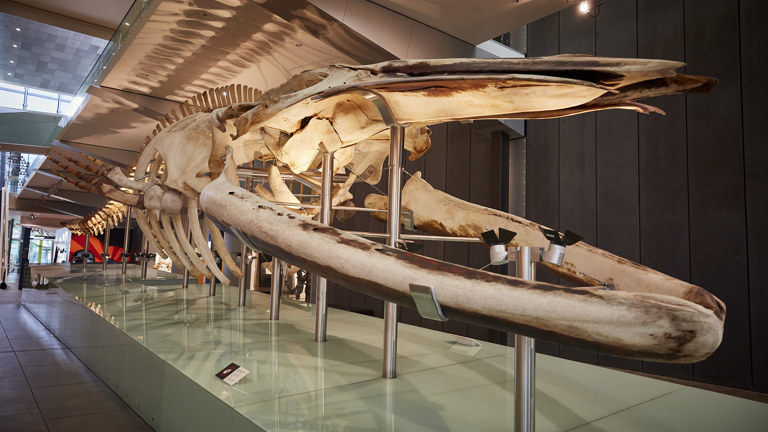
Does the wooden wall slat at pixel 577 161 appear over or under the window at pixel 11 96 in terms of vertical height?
under

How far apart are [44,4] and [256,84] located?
14.2ft

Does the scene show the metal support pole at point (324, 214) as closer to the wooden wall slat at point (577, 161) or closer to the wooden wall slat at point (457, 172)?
the wooden wall slat at point (577, 161)

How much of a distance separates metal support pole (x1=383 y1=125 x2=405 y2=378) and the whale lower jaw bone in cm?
121

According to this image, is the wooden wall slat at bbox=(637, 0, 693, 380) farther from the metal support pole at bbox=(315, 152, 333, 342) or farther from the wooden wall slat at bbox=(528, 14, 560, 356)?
the metal support pole at bbox=(315, 152, 333, 342)

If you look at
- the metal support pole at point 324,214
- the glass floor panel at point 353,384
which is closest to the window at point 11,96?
the glass floor panel at point 353,384

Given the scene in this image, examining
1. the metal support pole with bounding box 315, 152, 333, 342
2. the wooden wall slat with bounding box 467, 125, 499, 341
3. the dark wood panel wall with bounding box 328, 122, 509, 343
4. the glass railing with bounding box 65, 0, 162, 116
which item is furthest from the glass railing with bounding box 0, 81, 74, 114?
the metal support pole with bounding box 315, 152, 333, 342

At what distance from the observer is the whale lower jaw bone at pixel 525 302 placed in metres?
1.06

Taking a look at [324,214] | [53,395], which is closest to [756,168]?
[324,214]

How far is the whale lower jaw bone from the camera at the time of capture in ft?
3.49

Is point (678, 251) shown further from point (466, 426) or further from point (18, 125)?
point (18, 125)

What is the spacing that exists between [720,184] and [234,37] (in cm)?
597

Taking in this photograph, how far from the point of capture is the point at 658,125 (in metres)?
5.04

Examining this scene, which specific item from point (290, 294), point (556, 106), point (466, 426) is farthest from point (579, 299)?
point (290, 294)

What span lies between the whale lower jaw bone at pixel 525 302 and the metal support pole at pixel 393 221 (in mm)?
1215
